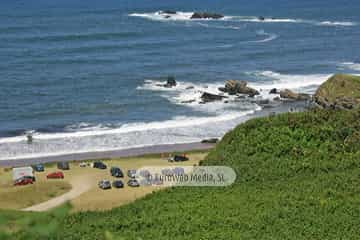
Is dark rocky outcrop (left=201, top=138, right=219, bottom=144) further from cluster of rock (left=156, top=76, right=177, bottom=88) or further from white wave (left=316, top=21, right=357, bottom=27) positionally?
white wave (left=316, top=21, right=357, bottom=27)

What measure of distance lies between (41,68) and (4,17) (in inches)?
1898

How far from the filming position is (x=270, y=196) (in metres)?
21.6

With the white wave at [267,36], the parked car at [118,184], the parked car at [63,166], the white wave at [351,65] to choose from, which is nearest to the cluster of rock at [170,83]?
the white wave at [351,65]

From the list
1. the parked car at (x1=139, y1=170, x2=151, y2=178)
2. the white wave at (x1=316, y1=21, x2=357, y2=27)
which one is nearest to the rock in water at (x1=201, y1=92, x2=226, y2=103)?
the parked car at (x1=139, y1=170, x2=151, y2=178)

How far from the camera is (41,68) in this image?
236ft

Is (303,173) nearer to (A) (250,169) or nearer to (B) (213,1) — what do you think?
(A) (250,169)

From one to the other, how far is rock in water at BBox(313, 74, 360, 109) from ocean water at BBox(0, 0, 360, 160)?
20.8ft

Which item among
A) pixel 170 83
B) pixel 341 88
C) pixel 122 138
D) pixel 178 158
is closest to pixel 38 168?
pixel 178 158

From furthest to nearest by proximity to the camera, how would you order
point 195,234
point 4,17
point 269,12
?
point 269,12 < point 4,17 < point 195,234

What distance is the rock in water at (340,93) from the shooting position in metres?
50.3

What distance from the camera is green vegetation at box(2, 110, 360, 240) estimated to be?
1798 centimetres

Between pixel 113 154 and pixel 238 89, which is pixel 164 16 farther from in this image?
pixel 113 154

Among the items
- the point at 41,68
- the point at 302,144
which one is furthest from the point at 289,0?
the point at 302,144

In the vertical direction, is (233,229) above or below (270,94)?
above
